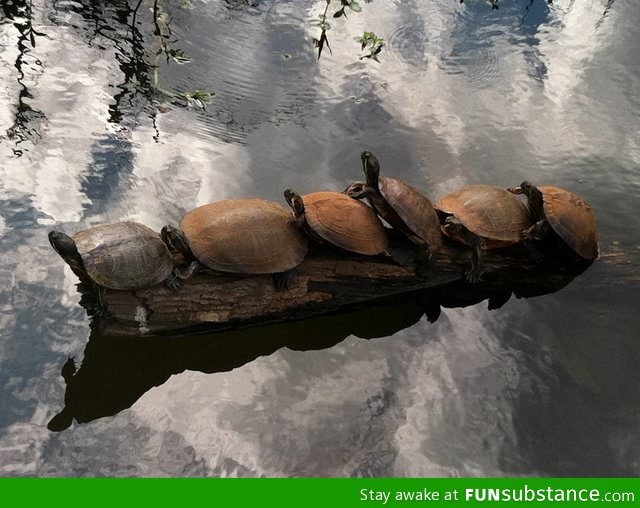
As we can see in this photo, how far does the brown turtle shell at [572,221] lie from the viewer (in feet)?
16.1

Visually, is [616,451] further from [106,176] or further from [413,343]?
[106,176]

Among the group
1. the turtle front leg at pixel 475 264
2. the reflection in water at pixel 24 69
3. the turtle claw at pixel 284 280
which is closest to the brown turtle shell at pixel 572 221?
the turtle front leg at pixel 475 264

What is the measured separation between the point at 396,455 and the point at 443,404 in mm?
593

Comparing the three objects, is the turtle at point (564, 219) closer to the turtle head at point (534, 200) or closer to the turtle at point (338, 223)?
the turtle head at point (534, 200)

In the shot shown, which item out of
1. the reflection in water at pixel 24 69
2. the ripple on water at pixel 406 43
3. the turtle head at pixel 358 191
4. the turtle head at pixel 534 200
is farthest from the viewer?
the ripple on water at pixel 406 43

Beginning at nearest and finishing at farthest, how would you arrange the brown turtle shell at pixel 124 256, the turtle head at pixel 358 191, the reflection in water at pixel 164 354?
the brown turtle shell at pixel 124 256
the reflection in water at pixel 164 354
the turtle head at pixel 358 191

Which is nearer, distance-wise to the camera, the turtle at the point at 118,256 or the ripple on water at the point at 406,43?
the turtle at the point at 118,256

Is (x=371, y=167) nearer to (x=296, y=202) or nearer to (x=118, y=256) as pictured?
(x=296, y=202)

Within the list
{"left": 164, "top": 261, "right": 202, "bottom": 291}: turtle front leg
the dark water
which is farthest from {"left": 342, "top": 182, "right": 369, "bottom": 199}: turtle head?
{"left": 164, "top": 261, "right": 202, "bottom": 291}: turtle front leg

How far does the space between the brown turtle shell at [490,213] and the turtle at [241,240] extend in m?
1.40

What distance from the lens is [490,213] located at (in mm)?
4801

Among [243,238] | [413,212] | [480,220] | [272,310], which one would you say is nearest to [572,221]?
[480,220]

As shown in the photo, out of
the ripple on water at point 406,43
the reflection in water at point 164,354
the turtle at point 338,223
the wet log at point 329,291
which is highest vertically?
the ripple on water at point 406,43

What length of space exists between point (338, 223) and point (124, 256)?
158cm
